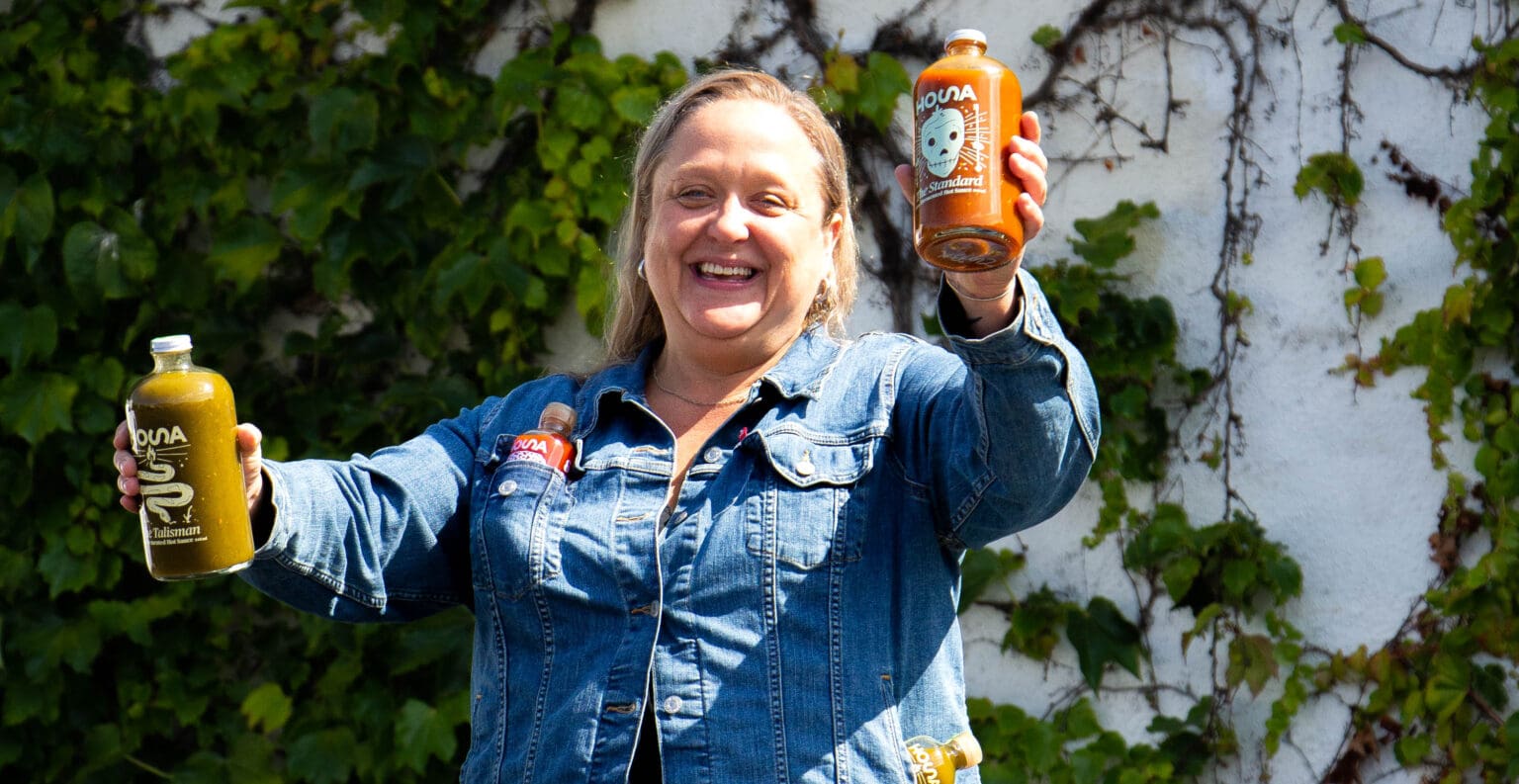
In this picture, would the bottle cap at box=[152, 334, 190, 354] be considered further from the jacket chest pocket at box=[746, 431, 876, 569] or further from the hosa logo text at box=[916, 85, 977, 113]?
the hosa logo text at box=[916, 85, 977, 113]

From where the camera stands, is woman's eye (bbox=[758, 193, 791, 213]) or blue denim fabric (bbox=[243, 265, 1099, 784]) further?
woman's eye (bbox=[758, 193, 791, 213])

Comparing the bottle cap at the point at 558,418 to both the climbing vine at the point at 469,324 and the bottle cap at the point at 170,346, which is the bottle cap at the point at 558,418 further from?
the climbing vine at the point at 469,324

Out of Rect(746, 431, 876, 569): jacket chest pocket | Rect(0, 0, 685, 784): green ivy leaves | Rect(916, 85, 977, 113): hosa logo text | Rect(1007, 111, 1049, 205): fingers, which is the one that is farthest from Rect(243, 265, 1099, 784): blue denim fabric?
Rect(0, 0, 685, 784): green ivy leaves

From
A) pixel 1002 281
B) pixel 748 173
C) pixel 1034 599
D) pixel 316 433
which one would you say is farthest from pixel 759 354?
pixel 316 433

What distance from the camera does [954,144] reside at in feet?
5.56

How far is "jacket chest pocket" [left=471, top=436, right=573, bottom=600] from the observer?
1.87 meters

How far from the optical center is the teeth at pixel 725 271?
1.96 m

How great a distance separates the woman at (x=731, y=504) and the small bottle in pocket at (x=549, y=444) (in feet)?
0.06

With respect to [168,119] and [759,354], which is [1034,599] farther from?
[168,119]

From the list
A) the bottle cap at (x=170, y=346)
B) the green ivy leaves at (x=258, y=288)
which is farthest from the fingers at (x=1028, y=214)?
the green ivy leaves at (x=258, y=288)

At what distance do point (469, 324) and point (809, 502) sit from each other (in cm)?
193

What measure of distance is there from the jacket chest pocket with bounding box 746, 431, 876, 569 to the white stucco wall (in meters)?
1.53

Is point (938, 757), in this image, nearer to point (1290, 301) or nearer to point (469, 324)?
point (1290, 301)

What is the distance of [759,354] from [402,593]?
0.54 m
